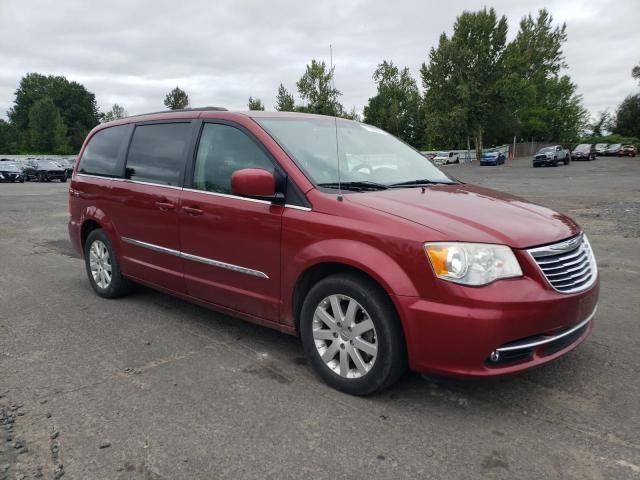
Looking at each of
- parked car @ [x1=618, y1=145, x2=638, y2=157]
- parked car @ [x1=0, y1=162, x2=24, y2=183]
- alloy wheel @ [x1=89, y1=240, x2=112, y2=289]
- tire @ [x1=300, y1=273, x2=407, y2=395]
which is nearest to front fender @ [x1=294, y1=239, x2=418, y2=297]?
tire @ [x1=300, y1=273, x2=407, y2=395]

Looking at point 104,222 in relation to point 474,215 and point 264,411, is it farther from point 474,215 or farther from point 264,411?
point 474,215

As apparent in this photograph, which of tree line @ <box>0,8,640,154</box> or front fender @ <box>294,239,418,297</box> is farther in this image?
tree line @ <box>0,8,640,154</box>

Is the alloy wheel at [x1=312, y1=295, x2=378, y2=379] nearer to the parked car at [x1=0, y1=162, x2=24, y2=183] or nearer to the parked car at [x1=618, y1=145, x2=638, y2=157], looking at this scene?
the parked car at [x1=0, y1=162, x2=24, y2=183]

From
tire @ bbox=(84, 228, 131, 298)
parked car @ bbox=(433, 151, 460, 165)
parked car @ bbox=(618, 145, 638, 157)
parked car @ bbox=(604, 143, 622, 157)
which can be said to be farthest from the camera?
parked car @ bbox=(604, 143, 622, 157)

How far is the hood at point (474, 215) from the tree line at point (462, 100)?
141 feet

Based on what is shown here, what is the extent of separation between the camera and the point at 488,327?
2762 millimetres

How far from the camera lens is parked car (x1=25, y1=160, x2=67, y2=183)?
1426 inches

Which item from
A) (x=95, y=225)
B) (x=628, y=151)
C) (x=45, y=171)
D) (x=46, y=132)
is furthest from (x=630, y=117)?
(x=46, y=132)

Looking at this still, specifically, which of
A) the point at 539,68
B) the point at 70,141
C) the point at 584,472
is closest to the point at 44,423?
the point at 584,472

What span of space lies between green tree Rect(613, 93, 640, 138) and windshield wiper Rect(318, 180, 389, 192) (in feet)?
268

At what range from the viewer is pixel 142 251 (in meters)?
4.80

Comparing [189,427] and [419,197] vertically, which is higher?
[419,197]

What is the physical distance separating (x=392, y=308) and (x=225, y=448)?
1162 mm

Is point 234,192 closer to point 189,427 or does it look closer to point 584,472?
point 189,427
